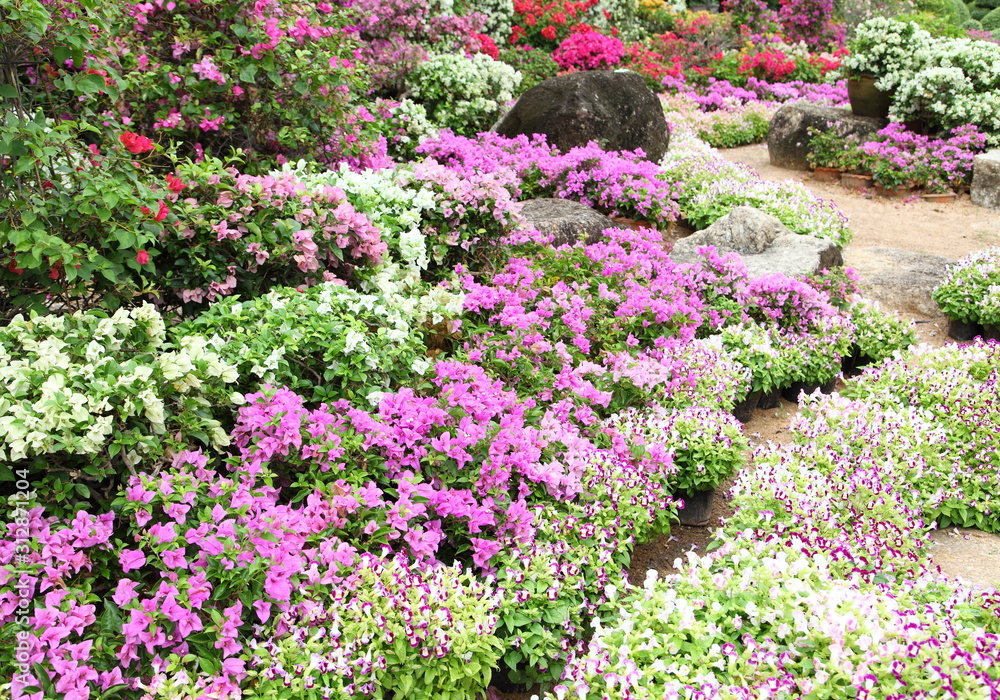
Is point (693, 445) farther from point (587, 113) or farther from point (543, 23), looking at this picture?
point (543, 23)

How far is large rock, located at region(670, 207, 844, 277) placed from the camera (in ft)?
20.1

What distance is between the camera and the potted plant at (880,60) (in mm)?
10836

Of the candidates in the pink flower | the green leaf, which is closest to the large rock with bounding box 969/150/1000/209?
the pink flower

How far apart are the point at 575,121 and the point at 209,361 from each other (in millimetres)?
6633

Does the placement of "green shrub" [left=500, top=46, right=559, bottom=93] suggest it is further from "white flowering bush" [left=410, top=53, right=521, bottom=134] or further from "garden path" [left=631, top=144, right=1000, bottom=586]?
"garden path" [left=631, top=144, right=1000, bottom=586]

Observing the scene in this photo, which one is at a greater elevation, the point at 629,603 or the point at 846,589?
the point at 846,589

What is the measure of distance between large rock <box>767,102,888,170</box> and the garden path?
21 centimetres

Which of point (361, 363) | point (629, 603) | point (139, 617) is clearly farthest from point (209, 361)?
point (629, 603)

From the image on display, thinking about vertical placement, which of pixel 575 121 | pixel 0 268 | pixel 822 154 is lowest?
pixel 822 154

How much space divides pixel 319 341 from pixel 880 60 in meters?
10.7

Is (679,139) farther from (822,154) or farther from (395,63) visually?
(395,63)

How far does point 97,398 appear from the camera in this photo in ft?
7.79

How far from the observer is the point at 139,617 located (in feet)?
7.22

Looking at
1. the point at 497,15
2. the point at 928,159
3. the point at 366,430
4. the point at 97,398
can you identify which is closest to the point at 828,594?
the point at 366,430
